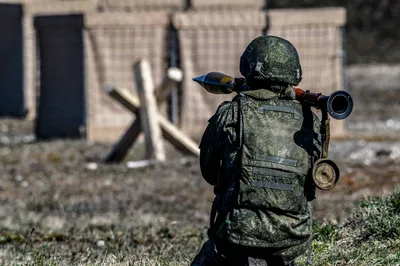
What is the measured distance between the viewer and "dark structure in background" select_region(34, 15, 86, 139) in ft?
61.3

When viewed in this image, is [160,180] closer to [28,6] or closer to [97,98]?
[97,98]

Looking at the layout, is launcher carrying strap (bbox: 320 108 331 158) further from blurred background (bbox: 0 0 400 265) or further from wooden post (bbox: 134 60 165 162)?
wooden post (bbox: 134 60 165 162)

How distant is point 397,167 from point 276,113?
8992 mm

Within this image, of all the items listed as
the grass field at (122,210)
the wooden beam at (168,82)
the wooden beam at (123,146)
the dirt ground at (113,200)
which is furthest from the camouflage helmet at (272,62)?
the wooden beam at (123,146)

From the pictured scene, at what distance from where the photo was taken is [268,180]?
5000mm

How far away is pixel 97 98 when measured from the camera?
1819 centimetres

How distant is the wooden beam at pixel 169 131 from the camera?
1416cm

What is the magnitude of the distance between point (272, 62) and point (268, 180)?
0.56 meters

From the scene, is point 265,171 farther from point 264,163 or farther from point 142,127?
point 142,127

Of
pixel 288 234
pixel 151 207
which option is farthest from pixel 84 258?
pixel 151 207

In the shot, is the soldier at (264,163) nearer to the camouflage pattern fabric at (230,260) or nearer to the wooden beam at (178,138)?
the camouflage pattern fabric at (230,260)

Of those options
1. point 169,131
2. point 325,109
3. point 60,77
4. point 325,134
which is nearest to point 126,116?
point 60,77

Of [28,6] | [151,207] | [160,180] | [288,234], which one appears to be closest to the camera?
[288,234]

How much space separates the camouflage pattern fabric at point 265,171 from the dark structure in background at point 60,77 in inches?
528
